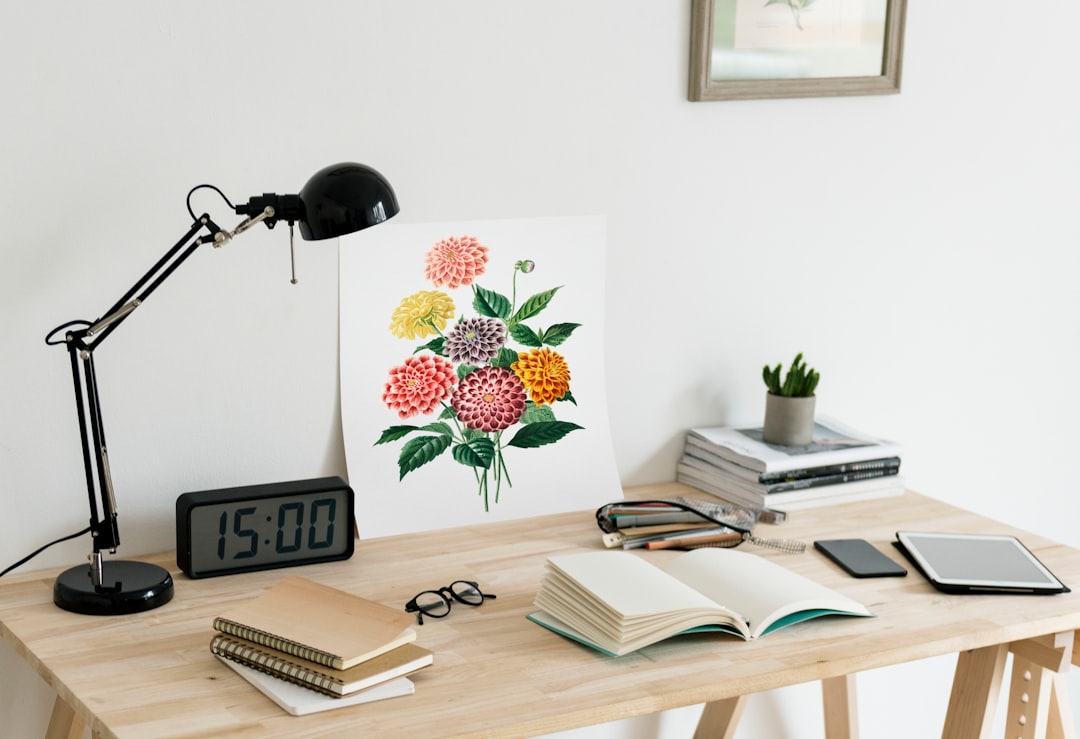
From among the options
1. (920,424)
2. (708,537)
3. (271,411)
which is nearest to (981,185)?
(920,424)

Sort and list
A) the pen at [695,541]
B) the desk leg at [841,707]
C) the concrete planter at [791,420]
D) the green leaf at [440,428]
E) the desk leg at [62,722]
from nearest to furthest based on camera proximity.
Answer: the desk leg at [62,722], the pen at [695,541], the green leaf at [440,428], the concrete planter at [791,420], the desk leg at [841,707]

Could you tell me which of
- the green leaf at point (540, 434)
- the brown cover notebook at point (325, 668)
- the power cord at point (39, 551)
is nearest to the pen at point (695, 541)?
the green leaf at point (540, 434)

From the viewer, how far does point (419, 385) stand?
174 centimetres

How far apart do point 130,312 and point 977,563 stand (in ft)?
3.60

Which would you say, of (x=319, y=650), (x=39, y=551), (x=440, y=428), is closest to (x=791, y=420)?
(x=440, y=428)

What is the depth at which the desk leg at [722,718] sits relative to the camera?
194 cm

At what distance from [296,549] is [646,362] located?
647 millimetres

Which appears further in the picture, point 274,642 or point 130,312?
point 130,312

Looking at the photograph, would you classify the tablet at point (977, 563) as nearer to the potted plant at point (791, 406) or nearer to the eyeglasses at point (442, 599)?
the potted plant at point (791, 406)

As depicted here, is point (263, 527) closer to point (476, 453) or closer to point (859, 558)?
point (476, 453)

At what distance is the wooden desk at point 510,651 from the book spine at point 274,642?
0.13 ft

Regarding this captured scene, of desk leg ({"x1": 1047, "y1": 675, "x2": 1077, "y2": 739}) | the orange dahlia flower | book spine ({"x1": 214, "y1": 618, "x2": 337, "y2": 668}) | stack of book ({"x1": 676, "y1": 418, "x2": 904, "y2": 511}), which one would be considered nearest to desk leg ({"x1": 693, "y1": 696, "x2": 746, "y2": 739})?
stack of book ({"x1": 676, "y1": 418, "x2": 904, "y2": 511})

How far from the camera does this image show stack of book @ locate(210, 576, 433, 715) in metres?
1.18

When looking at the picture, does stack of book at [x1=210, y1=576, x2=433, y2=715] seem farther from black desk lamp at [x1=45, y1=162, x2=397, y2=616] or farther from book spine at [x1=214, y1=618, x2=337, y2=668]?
black desk lamp at [x1=45, y1=162, x2=397, y2=616]
